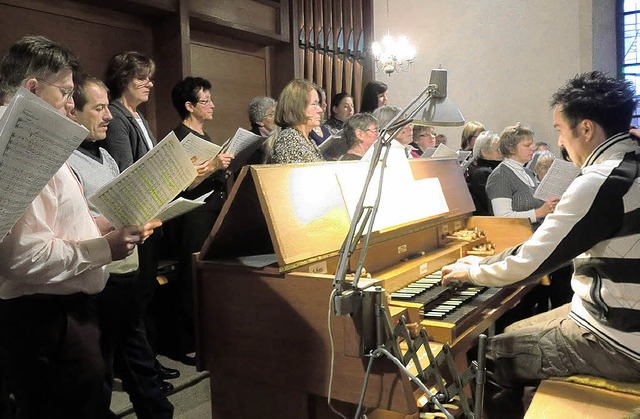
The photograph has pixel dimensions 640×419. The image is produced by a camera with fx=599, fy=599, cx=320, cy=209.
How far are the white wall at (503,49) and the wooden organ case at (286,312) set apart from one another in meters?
6.79

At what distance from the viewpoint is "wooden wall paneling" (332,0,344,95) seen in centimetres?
710

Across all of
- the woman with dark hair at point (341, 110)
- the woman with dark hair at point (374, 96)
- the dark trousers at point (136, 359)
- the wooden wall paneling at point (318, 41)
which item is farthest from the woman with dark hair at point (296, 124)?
the wooden wall paneling at point (318, 41)

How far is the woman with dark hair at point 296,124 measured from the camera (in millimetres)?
3057

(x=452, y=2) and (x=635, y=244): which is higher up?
(x=452, y=2)

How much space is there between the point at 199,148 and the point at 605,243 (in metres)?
1.70

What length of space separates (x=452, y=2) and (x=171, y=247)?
22.5 feet

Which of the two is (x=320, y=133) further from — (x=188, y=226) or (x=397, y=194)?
(x=397, y=194)

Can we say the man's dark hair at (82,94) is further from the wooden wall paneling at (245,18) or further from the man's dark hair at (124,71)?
the wooden wall paneling at (245,18)

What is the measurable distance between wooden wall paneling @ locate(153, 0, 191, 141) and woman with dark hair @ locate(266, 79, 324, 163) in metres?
1.54

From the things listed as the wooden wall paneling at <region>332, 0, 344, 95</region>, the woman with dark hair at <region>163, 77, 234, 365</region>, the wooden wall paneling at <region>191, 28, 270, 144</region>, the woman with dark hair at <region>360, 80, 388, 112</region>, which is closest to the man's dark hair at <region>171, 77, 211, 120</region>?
the woman with dark hair at <region>163, 77, 234, 365</region>

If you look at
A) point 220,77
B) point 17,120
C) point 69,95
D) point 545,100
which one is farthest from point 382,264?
point 545,100

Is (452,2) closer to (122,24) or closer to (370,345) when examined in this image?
(122,24)

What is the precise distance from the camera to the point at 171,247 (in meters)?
3.72

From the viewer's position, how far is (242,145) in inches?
122
